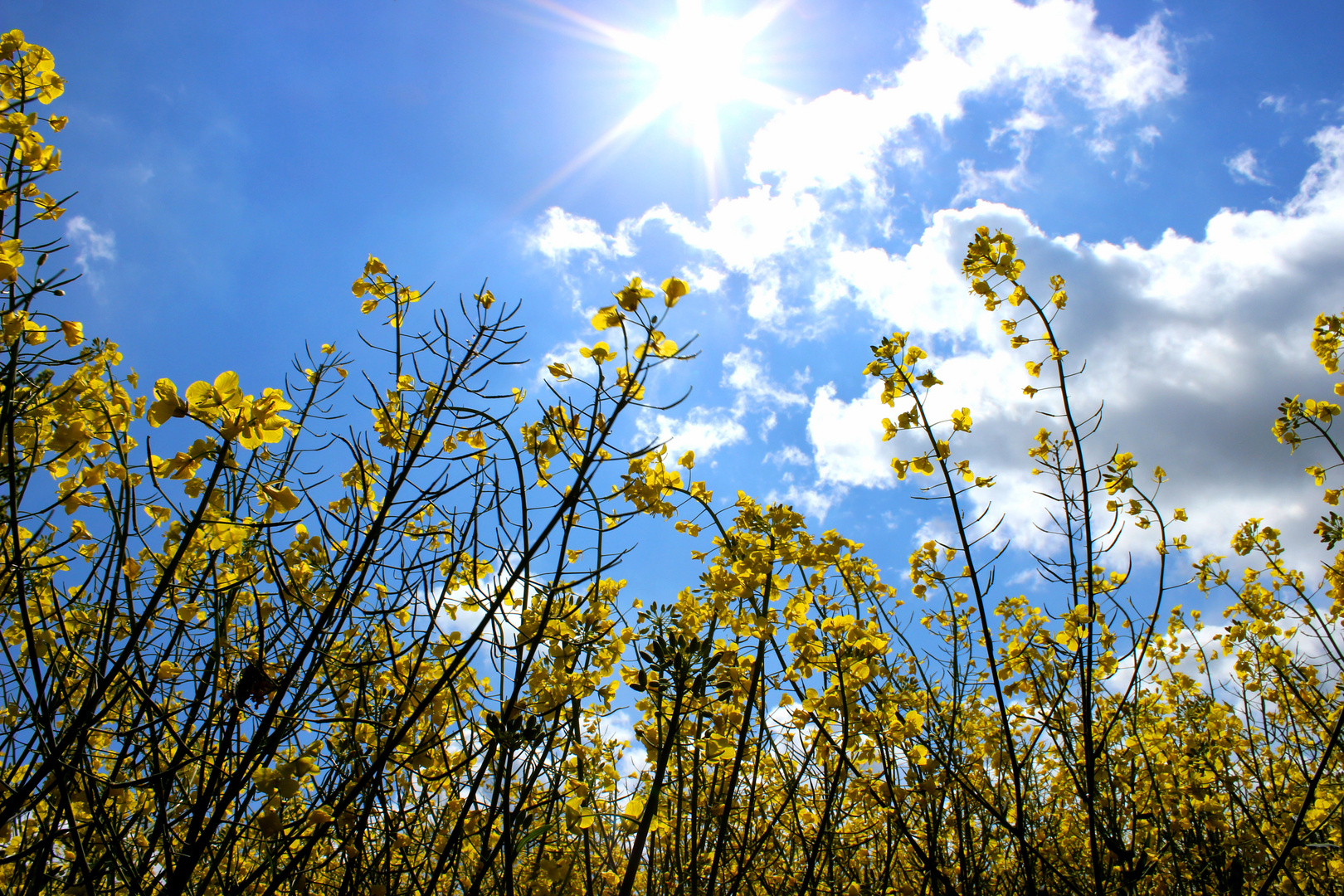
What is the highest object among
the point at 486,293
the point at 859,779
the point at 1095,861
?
the point at 486,293

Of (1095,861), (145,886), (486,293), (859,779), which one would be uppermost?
(486,293)

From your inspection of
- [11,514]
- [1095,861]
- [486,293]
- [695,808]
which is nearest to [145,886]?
[11,514]

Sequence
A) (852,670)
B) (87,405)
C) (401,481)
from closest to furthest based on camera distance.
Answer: (401,481), (87,405), (852,670)

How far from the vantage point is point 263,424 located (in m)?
1.17

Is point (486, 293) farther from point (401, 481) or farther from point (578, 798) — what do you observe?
point (578, 798)

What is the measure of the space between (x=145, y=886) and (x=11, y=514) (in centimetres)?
99

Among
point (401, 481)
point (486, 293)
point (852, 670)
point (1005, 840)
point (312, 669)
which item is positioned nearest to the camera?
point (312, 669)

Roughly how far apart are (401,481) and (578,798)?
83 centimetres

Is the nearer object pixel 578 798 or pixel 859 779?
pixel 578 798

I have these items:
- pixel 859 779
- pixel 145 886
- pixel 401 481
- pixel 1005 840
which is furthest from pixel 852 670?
pixel 1005 840

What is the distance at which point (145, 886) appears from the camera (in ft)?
4.92

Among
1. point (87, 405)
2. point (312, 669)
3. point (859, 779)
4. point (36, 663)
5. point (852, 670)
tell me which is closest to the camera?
point (36, 663)

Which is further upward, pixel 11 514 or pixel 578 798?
pixel 11 514

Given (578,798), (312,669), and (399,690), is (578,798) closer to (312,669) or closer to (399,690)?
(312,669)
